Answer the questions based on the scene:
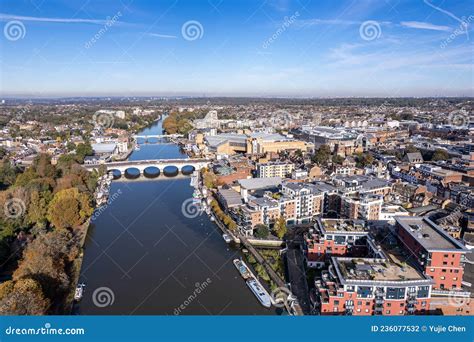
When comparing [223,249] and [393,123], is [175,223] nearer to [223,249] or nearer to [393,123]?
[223,249]

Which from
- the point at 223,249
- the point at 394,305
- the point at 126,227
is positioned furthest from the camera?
the point at 126,227

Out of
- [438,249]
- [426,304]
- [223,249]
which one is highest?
[438,249]

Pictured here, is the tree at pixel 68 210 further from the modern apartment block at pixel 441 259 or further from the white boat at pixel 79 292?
the modern apartment block at pixel 441 259

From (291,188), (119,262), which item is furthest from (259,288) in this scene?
(291,188)

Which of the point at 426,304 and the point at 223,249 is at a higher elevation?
the point at 426,304

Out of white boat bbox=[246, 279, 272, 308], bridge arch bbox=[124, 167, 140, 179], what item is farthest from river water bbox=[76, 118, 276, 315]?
bridge arch bbox=[124, 167, 140, 179]

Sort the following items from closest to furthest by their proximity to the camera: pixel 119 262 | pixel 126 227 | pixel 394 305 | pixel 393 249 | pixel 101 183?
pixel 394 305 < pixel 393 249 < pixel 119 262 < pixel 126 227 < pixel 101 183

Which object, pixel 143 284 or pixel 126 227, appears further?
pixel 126 227
